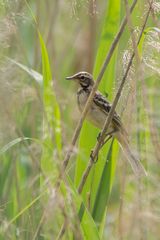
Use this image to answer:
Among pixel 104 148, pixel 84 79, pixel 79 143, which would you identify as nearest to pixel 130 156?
pixel 104 148

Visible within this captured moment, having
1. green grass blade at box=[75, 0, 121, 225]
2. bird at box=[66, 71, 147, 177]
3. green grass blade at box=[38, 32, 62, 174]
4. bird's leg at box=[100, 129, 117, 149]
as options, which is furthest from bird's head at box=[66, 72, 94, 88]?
green grass blade at box=[38, 32, 62, 174]

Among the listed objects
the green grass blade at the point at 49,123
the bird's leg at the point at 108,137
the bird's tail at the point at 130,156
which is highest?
the green grass blade at the point at 49,123

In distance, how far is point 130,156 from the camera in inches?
129

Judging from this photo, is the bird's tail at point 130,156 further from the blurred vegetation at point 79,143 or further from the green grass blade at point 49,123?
the green grass blade at point 49,123

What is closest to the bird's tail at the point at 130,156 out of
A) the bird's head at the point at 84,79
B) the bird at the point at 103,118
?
the bird at the point at 103,118

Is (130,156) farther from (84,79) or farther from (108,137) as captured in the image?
(84,79)

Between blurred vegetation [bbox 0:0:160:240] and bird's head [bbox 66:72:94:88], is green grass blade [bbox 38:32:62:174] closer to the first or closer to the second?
blurred vegetation [bbox 0:0:160:240]

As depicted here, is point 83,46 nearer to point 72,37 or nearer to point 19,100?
point 72,37

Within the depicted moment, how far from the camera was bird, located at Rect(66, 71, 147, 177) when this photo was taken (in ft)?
10.5

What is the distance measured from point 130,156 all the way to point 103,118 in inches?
28.9

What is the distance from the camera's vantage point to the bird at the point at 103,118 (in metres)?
3.19

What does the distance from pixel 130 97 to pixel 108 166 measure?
44cm

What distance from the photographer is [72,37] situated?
5277mm

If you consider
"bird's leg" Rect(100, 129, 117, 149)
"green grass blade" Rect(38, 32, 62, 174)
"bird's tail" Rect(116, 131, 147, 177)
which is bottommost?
"bird's tail" Rect(116, 131, 147, 177)
